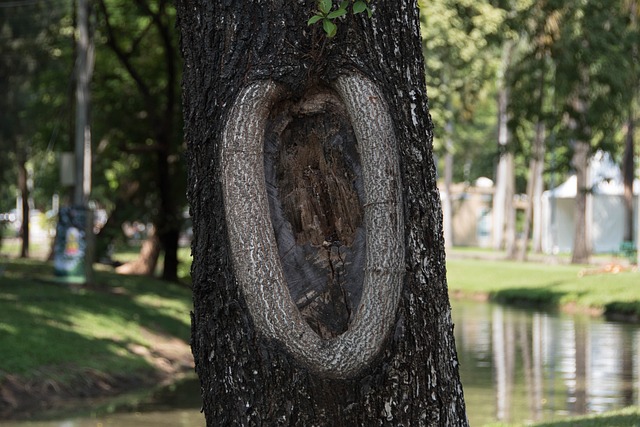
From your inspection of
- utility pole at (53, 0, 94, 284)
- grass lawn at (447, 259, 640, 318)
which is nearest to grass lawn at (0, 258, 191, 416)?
utility pole at (53, 0, 94, 284)

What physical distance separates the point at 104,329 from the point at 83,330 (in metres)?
A: 0.53

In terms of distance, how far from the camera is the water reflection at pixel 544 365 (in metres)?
12.4

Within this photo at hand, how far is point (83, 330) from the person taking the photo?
56.1 feet

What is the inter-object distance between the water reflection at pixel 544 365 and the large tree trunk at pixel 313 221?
23.5ft

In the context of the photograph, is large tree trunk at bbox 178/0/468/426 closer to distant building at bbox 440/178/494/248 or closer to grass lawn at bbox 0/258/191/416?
grass lawn at bbox 0/258/191/416

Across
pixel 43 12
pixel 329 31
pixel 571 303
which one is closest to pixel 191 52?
pixel 329 31

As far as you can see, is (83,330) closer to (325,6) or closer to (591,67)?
(591,67)

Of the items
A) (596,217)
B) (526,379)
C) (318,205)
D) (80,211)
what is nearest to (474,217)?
(596,217)

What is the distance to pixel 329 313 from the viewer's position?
464 centimetres

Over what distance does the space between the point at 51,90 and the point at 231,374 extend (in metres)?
27.9

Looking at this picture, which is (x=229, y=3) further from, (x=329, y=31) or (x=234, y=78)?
(x=329, y=31)

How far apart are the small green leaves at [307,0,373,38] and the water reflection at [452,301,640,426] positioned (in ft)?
25.3

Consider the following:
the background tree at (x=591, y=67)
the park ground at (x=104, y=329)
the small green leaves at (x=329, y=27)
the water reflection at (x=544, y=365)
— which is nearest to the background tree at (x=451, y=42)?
the background tree at (x=591, y=67)

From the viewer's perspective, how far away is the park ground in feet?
45.2
